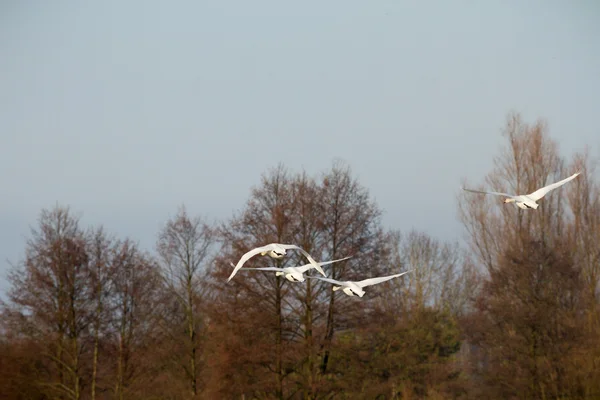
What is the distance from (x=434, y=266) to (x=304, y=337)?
36268 mm

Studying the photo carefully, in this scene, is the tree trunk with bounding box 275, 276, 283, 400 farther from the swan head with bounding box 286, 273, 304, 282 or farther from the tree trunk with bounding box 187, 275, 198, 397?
the swan head with bounding box 286, 273, 304, 282

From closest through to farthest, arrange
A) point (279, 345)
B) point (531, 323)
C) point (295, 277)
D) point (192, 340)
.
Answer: point (295, 277) < point (279, 345) < point (531, 323) < point (192, 340)

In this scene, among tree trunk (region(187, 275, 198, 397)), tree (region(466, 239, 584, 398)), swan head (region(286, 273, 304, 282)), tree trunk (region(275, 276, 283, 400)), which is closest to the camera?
swan head (region(286, 273, 304, 282))

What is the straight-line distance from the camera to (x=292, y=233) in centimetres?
3378

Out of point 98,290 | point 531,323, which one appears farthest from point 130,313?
point 531,323

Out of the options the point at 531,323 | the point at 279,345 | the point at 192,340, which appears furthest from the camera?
the point at 192,340

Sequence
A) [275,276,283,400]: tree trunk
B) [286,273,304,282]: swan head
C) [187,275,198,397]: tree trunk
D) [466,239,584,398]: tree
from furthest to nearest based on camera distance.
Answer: [187,275,198,397]: tree trunk → [466,239,584,398]: tree → [275,276,283,400]: tree trunk → [286,273,304,282]: swan head

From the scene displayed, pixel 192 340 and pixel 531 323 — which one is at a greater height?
pixel 192 340

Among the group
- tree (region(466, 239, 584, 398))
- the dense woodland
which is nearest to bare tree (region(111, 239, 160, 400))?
the dense woodland

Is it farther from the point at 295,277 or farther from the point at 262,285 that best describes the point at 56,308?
the point at 295,277

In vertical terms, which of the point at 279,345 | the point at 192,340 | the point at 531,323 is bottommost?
the point at 279,345

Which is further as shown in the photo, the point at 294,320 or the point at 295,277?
the point at 294,320

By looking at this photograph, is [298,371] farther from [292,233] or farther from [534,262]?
[534,262]

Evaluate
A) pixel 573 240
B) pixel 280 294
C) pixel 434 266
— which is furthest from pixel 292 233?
pixel 434 266
